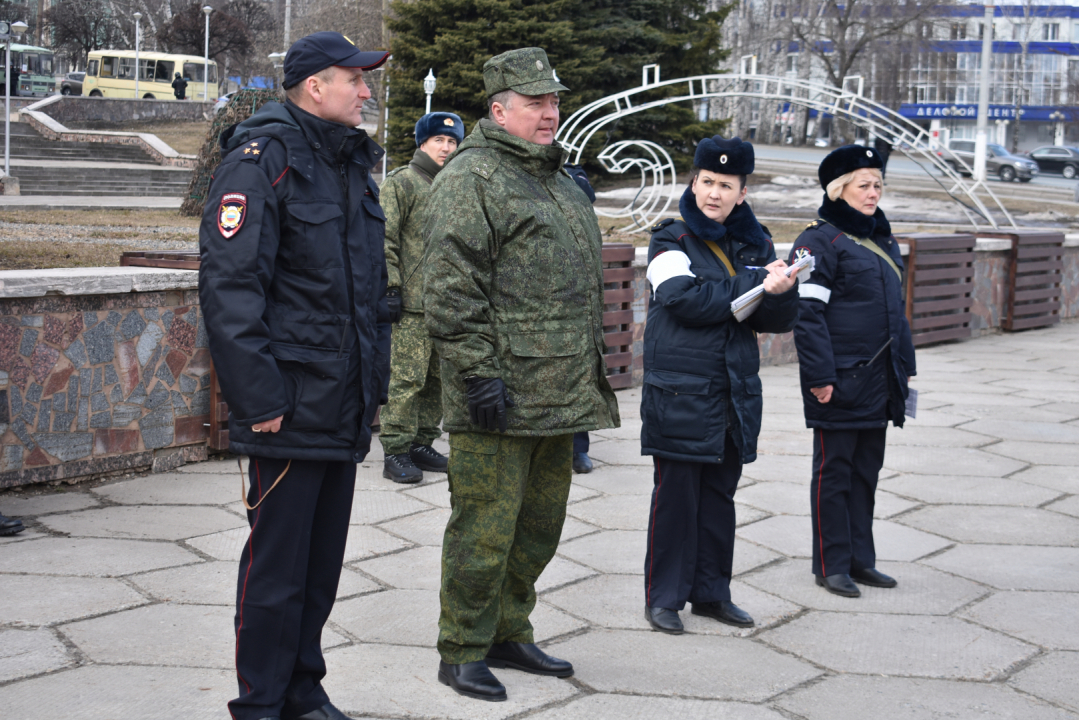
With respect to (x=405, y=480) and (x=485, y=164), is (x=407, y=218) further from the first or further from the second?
(x=485, y=164)

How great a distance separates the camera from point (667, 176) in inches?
1057

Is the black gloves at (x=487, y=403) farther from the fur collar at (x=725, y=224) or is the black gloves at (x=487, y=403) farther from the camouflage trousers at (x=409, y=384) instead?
the camouflage trousers at (x=409, y=384)

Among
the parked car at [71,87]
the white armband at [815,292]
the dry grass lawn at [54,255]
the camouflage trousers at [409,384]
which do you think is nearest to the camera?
the white armband at [815,292]

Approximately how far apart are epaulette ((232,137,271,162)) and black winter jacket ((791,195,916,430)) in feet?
7.03

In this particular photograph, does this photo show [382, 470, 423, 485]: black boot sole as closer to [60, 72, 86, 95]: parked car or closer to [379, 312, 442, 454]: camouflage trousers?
[379, 312, 442, 454]: camouflage trousers

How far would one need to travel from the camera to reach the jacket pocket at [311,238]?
2656 millimetres

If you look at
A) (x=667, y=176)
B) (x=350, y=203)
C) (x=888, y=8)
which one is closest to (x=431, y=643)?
(x=350, y=203)

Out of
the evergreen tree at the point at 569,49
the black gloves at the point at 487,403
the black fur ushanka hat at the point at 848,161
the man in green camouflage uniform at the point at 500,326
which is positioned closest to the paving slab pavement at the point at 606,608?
the man in green camouflage uniform at the point at 500,326

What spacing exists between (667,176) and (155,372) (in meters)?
22.3

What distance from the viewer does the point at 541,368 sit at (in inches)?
122

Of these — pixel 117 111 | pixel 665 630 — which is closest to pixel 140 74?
pixel 117 111

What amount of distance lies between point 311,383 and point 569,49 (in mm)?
21101

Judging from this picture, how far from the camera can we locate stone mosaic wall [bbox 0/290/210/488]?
5094 mm

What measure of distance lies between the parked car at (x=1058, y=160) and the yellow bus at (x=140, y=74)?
31.9 meters
